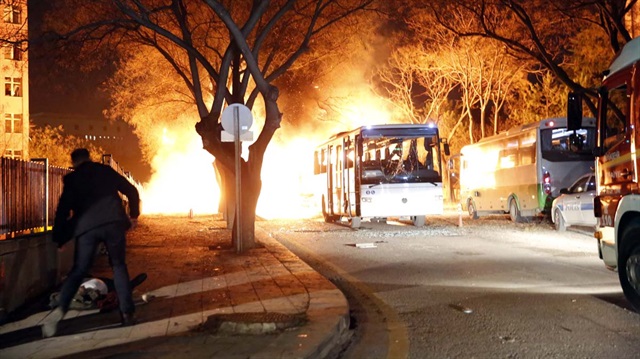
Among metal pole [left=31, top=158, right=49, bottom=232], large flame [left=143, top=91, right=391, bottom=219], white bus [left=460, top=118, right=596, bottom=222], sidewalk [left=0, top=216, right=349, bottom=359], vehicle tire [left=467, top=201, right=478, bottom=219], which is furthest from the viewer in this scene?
large flame [left=143, top=91, right=391, bottom=219]

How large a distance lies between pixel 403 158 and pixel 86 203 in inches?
617

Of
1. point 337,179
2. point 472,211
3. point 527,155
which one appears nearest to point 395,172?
point 337,179

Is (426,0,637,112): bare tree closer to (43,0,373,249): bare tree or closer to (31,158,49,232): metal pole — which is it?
(43,0,373,249): bare tree

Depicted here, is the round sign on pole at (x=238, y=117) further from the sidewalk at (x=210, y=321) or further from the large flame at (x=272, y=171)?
the large flame at (x=272, y=171)

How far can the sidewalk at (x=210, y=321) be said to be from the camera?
6.18 meters

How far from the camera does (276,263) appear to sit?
1233 centimetres

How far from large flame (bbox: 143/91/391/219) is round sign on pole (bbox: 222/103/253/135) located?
15.1 metres

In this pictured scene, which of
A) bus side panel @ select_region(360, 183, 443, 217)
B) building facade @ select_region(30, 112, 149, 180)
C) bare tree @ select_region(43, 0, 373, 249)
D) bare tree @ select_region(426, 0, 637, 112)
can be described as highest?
building facade @ select_region(30, 112, 149, 180)

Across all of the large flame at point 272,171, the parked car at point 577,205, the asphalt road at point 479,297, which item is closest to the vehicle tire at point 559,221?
the parked car at point 577,205

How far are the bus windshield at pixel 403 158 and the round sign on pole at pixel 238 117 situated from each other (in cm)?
881

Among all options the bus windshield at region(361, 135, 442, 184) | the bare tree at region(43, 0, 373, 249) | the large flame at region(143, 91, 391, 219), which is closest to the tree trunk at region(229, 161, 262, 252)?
the bare tree at region(43, 0, 373, 249)

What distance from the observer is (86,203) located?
6.87 m

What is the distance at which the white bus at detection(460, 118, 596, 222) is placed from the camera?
2217 centimetres

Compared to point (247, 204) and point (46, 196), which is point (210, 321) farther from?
point (247, 204)
